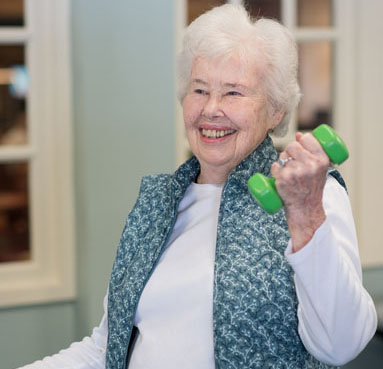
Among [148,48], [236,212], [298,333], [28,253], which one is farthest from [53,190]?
[298,333]

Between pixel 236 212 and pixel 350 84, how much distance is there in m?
1.69

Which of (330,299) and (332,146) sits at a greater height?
(332,146)

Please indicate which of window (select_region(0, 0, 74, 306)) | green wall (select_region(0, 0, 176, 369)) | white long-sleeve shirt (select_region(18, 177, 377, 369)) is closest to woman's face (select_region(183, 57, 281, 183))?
white long-sleeve shirt (select_region(18, 177, 377, 369))

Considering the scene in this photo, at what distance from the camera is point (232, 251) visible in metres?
1.42

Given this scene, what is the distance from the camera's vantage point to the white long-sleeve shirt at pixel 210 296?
3.80ft

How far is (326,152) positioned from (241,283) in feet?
1.18

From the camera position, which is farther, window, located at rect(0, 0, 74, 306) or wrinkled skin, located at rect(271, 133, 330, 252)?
window, located at rect(0, 0, 74, 306)

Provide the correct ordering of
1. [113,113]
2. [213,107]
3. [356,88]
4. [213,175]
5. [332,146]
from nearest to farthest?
[332,146]
[213,107]
[213,175]
[113,113]
[356,88]

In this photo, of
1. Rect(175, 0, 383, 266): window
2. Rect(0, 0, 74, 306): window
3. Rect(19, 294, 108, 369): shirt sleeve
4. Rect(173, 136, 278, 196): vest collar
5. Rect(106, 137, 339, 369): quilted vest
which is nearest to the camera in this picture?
Rect(106, 137, 339, 369): quilted vest

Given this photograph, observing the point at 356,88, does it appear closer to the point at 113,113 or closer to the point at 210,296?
the point at 113,113

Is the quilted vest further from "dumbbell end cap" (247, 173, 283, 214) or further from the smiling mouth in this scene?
"dumbbell end cap" (247, 173, 283, 214)

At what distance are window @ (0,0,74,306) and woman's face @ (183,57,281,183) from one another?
1182mm

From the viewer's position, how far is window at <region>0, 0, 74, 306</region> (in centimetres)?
267

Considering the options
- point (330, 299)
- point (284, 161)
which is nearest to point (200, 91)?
point (284, 161)
